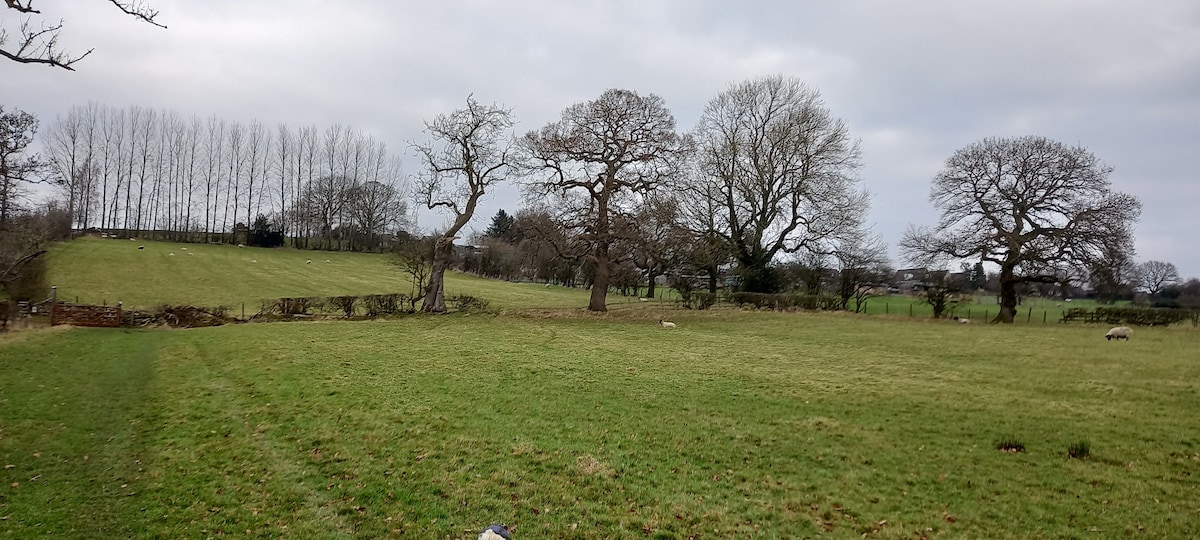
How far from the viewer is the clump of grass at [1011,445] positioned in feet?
25.8

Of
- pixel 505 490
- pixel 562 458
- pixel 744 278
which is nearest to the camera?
pixel 505 490

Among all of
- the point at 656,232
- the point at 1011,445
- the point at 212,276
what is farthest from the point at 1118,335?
the point at 212,276

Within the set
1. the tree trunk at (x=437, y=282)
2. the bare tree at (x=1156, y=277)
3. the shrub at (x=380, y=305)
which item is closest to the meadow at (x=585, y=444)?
the shrub at (x=380, y=305)

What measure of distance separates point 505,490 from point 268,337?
15.2 meters

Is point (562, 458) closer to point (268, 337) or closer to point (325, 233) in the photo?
point (268, 337)

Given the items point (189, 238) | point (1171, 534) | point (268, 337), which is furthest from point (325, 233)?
point (1171, 534)

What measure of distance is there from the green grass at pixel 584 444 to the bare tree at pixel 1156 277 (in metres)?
36.6

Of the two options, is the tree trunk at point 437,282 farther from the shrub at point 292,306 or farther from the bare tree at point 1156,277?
the bare tree at point 1156,277

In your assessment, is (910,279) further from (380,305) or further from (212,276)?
(212,276)

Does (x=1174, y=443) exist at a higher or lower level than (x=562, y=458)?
higher

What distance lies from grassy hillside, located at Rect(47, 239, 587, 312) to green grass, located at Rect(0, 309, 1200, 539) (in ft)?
59.4

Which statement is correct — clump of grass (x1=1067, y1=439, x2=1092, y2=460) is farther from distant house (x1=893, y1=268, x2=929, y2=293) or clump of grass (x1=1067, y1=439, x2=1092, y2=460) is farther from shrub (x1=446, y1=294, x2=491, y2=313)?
distant house (x1=893, y1=268, x2=929, y2=293)

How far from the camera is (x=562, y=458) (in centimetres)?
744

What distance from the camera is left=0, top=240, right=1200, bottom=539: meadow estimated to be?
5723 millimetres
